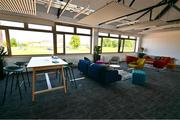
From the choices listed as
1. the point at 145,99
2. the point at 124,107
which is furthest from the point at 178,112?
the point at 124,107

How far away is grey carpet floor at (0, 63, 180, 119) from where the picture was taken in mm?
2045

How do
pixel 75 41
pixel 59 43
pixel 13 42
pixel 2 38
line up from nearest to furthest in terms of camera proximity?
1. pixel 2 38
2. pixel 13 42
3. pixel 59 43
4. pixel 75 41

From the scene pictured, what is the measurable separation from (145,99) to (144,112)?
63 centimetres

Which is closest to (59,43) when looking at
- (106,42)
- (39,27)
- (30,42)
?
(39,27)

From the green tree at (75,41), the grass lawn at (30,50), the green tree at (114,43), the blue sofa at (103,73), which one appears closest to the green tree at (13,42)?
the grass lawn at (30,50)

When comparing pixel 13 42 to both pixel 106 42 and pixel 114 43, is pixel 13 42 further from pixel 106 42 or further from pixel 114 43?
pixel 114 43

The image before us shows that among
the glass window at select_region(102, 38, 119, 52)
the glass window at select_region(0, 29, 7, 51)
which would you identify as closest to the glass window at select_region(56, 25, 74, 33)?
the glass window at select_region(0, 29, 7, 51)

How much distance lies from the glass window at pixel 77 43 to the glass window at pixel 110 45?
4.78 ft

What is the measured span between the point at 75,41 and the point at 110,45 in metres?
3.12

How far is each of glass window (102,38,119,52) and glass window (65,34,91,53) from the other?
146cm

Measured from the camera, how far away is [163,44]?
8.15 meters

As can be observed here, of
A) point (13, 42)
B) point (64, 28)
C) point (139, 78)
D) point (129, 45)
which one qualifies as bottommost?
point (139, 78)

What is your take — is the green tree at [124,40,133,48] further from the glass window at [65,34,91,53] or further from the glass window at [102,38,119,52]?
the glass window at [65,34,91,53]

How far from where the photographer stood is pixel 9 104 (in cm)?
228
